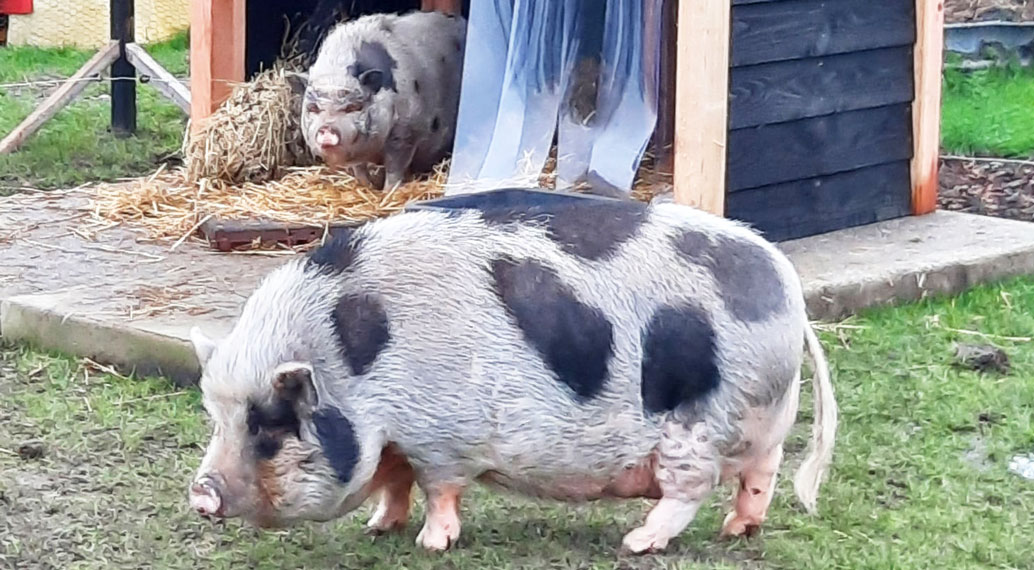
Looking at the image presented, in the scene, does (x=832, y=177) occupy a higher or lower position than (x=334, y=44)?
lower

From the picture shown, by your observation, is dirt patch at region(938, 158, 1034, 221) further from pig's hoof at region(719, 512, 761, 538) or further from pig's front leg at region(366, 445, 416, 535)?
pig's front leg at region(366, 445, 416, 535)

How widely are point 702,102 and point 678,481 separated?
2311mm

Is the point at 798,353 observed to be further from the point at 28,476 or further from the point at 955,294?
the point at 955,294

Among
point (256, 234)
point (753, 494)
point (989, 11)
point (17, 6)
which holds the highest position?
point (989, 11)

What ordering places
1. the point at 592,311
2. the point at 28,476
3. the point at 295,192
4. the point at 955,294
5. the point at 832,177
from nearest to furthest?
the point at 592,311, the point at 28,476, the point at 955,294, the point at 832,177, the point at 295,192

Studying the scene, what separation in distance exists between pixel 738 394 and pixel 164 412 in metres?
1.86

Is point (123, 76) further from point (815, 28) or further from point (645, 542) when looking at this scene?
point (645, 542)

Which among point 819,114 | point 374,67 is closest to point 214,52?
point 374,67

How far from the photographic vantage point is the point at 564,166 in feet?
20.7

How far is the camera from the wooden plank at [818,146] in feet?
19.6

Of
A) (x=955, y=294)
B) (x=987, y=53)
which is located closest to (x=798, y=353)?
(x=955, y=294)

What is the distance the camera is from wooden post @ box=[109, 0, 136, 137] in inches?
350

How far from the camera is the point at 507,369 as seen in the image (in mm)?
3438

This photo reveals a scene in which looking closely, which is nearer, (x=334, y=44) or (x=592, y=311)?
(x=592, y=311)
